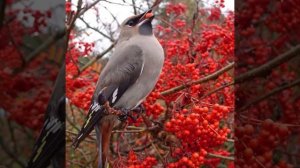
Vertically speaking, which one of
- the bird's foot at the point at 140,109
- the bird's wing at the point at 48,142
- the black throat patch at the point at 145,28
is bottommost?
the bird's wing at the point at 48,142

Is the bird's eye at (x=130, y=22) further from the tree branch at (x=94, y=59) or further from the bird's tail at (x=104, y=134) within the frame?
the bird's tail at (x=104, y=134)

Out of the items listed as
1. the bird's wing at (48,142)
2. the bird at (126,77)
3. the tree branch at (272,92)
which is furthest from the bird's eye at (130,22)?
the tree branch at (272,92)

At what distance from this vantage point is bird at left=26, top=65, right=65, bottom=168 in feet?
6.18

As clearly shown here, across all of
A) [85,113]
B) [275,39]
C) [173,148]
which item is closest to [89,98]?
[85,113]

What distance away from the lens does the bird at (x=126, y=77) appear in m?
1.86

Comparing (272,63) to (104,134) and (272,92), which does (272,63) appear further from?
(104,134)

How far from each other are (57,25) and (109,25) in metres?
0.19

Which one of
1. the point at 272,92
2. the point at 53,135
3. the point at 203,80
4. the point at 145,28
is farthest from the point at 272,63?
the point at 53,135

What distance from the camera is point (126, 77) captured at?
1857mm

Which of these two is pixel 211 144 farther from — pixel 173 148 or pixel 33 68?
pixel 33 68

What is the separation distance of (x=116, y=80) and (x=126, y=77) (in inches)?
1.5

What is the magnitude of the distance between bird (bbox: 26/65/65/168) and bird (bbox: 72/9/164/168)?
0.09 metres

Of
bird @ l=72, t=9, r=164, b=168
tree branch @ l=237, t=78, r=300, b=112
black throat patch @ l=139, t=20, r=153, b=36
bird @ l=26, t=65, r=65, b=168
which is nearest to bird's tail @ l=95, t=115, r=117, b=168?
bird @ l=72, t=9, r=164, b=168

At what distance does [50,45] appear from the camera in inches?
74.9
